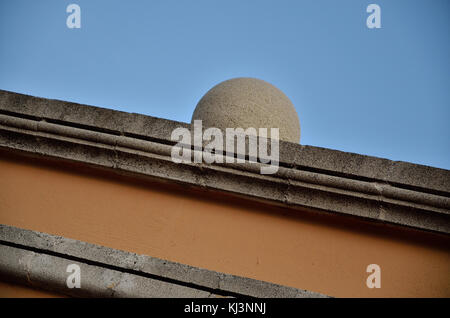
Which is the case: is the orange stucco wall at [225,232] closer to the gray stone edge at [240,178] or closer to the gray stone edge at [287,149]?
the gray stone edge at [240,178]

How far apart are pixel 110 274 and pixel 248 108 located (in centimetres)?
201

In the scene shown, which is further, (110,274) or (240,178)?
(240,178)

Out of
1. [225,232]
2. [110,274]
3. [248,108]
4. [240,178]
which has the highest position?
[248,108]

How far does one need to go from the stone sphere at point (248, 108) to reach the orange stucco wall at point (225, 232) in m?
1.07

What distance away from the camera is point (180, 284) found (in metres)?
2.74

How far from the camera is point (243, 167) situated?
2977mm

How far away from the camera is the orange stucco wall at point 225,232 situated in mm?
2840

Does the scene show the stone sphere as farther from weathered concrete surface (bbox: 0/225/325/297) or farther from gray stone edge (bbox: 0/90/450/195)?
weathered concrete surface (bbox: 0/225/325/297)

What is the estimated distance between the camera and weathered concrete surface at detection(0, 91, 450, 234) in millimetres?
2863

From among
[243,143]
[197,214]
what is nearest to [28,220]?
[197,214]

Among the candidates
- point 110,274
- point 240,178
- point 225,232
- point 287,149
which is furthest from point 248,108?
point 110,274

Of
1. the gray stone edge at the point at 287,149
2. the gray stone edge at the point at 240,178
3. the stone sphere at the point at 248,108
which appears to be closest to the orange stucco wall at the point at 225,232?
the gray stone edge at the point at 240,178

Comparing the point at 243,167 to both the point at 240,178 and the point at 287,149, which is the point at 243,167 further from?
the point at 287,149

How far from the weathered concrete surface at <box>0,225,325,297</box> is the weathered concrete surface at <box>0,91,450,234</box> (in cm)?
61
